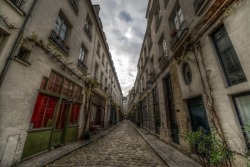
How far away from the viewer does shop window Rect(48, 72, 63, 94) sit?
5547 millimetres

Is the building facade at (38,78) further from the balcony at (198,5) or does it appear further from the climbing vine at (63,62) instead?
the balcony at (198,5)

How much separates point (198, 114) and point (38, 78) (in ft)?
22.4

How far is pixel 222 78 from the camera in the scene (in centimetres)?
336

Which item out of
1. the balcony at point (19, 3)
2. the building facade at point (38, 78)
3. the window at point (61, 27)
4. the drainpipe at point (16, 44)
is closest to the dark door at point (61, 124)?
the building facade at point (38, 78)

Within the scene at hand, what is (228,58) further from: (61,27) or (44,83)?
(61,27)

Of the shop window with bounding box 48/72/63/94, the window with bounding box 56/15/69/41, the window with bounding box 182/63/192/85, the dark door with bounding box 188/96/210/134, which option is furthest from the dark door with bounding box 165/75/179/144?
the window with bounding box 56/15/69/41

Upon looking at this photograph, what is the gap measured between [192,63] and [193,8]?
2.31 metres

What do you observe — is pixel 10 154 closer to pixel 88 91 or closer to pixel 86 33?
pixel 88 91

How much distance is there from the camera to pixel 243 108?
2867 mm

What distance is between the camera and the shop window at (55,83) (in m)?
5.55

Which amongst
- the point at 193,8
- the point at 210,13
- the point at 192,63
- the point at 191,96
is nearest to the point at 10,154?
the point at 191,96

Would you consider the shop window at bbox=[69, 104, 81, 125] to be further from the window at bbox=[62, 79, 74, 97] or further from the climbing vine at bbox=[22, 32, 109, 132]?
the window at bbox=[62, 79, 74, 97]

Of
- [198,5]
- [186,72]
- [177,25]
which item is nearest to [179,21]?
[177,25]

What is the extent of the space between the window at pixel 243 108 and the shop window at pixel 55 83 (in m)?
7.05
